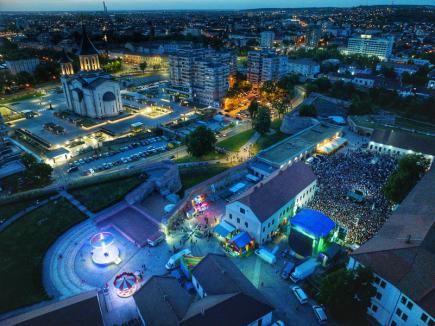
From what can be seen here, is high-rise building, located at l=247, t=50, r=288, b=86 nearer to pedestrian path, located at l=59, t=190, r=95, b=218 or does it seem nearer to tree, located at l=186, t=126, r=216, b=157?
tree, located at l=186, t=126, r=216, b=157

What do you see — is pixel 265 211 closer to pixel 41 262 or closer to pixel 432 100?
pixel 41 262

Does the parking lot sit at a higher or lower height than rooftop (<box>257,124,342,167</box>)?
lower

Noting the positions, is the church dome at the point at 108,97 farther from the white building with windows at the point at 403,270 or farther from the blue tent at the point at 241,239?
the white building with windows at the point at 403,270

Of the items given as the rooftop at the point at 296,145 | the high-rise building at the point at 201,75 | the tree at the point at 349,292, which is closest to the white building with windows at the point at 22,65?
the high-rise building at the point at 201,75

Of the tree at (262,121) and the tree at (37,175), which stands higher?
the tree at (262,121)

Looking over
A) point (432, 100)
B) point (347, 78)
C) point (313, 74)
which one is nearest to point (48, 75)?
point (313, 74)

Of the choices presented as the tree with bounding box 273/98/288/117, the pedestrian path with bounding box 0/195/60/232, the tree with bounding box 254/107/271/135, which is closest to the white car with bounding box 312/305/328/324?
the pedestrian path with bounding box 0/195/60/232

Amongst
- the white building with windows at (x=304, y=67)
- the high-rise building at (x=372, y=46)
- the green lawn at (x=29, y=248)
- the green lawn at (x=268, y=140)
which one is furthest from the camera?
the high-rise building at (x=372, y=46)
